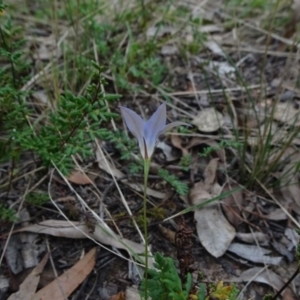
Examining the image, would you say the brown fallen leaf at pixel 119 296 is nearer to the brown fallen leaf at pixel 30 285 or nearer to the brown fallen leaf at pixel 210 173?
the brown fallen leaf at pixel 30 285

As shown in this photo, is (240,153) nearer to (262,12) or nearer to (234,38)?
(234,38)

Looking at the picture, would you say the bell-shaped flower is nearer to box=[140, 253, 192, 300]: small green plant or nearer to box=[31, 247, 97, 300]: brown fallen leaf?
box=[140, 253, 192, 300]: small green plant

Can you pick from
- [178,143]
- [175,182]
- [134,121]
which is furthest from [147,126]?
[178,143]

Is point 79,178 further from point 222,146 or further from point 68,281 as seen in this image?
point 222,146

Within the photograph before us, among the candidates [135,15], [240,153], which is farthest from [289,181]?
[135,15]

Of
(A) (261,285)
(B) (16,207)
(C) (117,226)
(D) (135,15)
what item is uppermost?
(D) (135,15)

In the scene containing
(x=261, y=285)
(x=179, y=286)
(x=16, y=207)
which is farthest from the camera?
(x=16, y=207)

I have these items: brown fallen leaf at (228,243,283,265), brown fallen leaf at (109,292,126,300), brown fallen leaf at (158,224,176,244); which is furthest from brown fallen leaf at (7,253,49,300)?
brown fallen leaf at (228,243,283,265)

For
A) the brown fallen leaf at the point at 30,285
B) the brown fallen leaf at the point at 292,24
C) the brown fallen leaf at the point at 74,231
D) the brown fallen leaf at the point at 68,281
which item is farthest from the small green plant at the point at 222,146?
the brown fallen leaf at the point at 292,24
